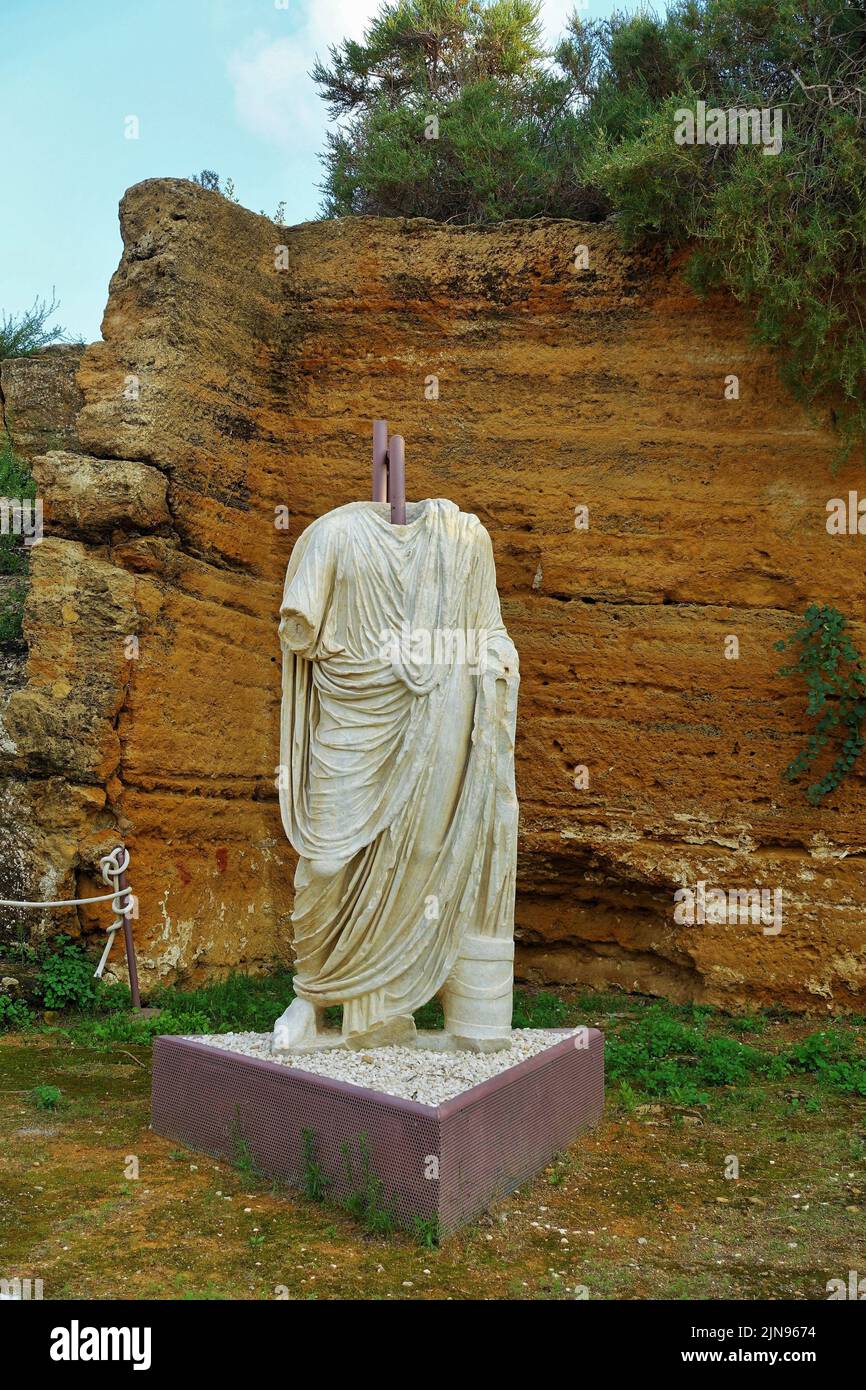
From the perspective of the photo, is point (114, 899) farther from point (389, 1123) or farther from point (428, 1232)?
point (428, 1232)

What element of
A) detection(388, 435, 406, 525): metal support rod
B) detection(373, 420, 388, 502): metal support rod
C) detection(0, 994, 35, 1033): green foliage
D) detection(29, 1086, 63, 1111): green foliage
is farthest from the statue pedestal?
detection(373, 420, 388, 502): metal support rod

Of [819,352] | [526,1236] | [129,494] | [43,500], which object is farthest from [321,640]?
[819,352]

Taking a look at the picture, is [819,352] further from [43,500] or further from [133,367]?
[43,500]

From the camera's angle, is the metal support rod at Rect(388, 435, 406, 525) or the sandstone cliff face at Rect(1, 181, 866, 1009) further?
the sandstone cliff face at Rect(1, 181, 866, 1009)

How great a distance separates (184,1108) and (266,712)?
12.5 feet

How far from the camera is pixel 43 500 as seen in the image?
6.92 metres

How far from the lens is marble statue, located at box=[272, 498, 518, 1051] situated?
438 cm

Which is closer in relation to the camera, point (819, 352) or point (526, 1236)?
point (526, 1236)

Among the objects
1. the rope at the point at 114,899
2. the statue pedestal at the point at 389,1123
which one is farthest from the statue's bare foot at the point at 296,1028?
the rope at the point at 114,899

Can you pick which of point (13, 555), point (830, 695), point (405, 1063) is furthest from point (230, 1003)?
point (830, 695)

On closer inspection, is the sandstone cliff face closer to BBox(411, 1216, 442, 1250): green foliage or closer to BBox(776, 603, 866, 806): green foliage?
BBox(776, 603, 866, 806): green foliage

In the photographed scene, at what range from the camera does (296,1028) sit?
4426 mm

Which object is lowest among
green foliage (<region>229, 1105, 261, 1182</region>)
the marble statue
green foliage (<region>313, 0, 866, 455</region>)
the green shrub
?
green foliage (<region>229, 1105, 261, 1182</region>)

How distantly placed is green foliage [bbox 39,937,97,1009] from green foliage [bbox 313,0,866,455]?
18.4 ft
